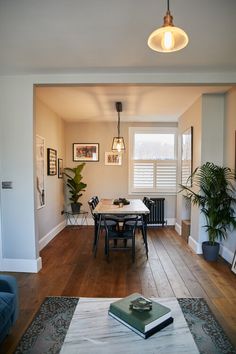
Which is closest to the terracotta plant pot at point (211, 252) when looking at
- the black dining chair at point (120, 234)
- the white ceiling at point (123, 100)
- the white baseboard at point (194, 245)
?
the white baseboard at point (194, 245)

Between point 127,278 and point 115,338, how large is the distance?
79.8 inches

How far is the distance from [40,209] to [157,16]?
11.2 feet

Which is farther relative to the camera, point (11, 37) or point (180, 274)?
point (180, 274)

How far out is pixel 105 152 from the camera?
20.7 ft

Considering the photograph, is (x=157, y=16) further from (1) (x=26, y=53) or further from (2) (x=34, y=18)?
(1) (x=26, y=53)

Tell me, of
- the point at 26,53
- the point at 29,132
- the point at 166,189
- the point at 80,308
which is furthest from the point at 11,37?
the point at 166,189

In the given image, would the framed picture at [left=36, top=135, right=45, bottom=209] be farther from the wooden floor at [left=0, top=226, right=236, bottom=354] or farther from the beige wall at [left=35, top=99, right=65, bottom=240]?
the wooden floor at [left=0, top=226, right=236, bottom=354]

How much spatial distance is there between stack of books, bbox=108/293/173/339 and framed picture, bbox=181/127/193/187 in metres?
3.53

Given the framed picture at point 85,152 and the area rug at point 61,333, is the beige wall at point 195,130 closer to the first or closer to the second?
the area rug at point 61,333

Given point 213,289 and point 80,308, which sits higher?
point 80,308

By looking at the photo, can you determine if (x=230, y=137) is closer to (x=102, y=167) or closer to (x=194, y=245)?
(x=194, y=245)

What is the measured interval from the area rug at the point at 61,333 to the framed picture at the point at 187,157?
2.87m

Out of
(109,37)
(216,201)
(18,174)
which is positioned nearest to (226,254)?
(216,201)

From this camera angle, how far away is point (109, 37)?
7.82 ft
